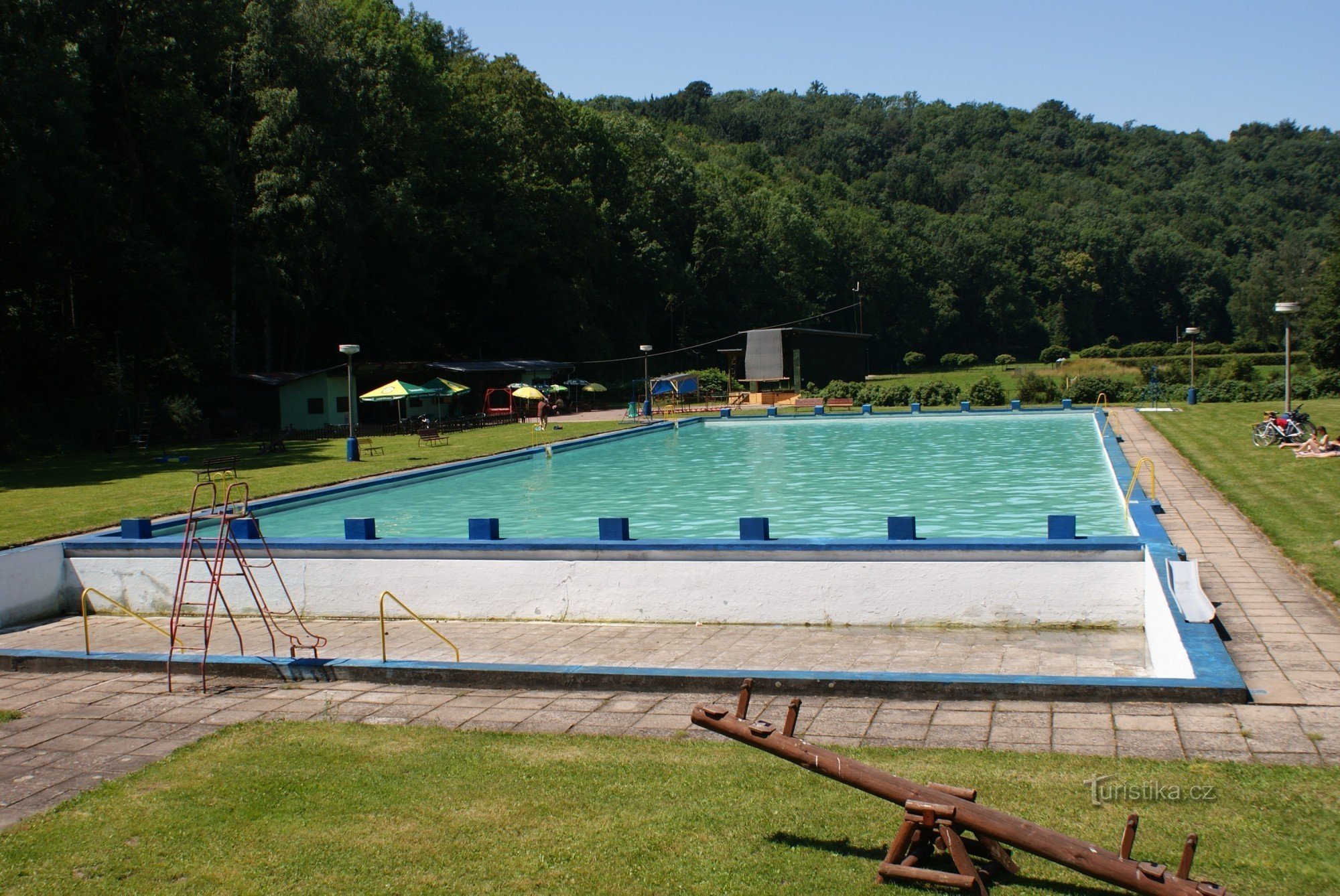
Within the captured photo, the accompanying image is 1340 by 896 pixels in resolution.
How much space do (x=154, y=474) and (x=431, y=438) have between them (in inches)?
320

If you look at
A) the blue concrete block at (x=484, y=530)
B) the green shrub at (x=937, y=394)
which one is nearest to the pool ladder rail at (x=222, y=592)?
the blue concrete block at (x=484, y=530)

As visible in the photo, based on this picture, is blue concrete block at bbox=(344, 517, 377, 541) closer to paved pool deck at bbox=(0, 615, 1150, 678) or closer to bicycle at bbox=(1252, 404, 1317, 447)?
paved pool deck at bbox=(0, 615, 1150, 678)

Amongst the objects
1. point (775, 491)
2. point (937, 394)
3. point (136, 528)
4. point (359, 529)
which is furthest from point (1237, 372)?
point (136, 528)

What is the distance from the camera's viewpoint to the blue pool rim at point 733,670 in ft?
21.7

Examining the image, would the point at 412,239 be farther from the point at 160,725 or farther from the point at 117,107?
the point at 160,725

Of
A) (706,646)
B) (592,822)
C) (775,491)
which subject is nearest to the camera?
(592,822)

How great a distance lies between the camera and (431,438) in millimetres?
29062

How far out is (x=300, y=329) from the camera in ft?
145

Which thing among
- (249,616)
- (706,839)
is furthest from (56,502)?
(706,839)

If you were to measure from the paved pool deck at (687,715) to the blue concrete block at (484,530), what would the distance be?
12.5 ft

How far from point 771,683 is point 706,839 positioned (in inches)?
101

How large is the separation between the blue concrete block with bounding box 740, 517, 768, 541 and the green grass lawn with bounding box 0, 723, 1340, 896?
4636 mm

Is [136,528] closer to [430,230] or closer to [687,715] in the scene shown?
[687,715]

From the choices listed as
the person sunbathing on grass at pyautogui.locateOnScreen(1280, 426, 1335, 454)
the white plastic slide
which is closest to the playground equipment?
the white plastic slide
